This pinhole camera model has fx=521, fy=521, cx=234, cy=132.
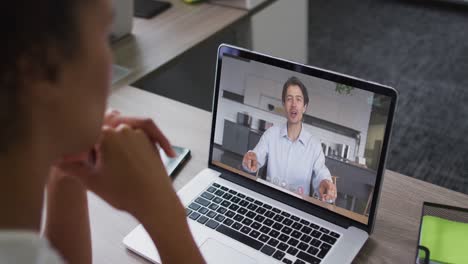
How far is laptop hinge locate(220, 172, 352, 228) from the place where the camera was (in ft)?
2.99

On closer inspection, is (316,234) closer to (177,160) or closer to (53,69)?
(177,160)

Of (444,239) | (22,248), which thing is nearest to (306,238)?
(444,239)

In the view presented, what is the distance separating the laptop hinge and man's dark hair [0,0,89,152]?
582mm

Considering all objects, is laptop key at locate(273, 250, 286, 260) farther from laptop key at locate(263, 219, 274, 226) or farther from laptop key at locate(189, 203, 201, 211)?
laptop key at locate(189, 203, 201, 211)

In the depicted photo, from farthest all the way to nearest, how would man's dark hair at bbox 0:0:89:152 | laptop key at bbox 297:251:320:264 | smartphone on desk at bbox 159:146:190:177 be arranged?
smartphone on desk at bbox 159:146:190:177
laptop key at bbox 297:251:320:264
man's dark hair at bbox 0:0:89:152

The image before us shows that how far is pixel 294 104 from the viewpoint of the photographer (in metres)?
0.93

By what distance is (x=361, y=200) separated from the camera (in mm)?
889

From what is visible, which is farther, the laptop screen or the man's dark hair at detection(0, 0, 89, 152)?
the laptop screen

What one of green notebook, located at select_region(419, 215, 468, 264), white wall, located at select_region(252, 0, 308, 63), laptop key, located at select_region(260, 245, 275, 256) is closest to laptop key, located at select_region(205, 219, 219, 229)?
laptop key, located at select_region(260, 245, 275, 256)

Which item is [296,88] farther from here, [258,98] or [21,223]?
[21,223]

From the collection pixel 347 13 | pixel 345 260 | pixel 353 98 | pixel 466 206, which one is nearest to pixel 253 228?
pixel 345 260

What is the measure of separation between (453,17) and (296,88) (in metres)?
3.04

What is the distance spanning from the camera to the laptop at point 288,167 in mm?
865

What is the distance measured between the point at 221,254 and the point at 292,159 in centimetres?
21
